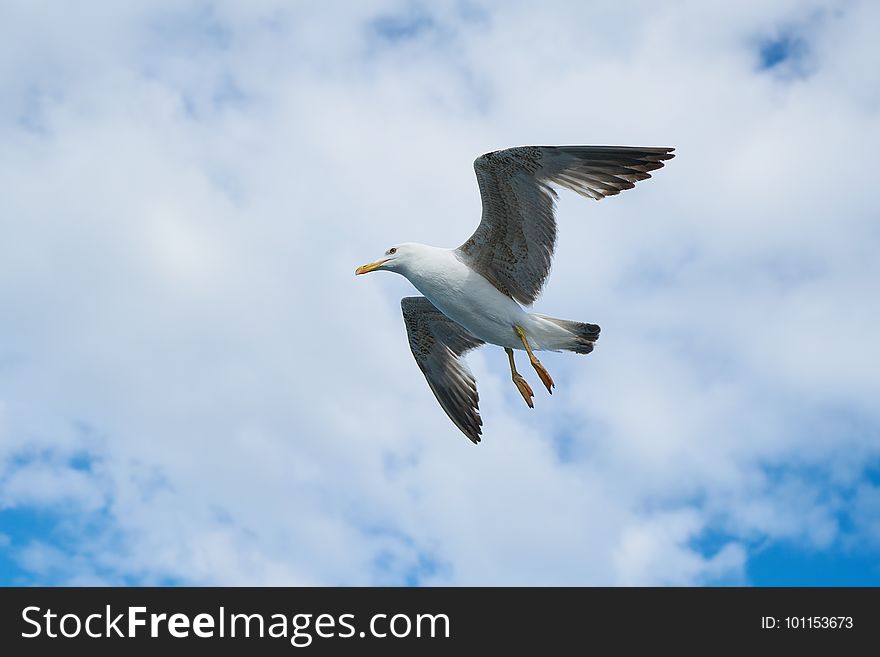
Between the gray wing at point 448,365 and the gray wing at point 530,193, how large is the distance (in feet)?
9.72

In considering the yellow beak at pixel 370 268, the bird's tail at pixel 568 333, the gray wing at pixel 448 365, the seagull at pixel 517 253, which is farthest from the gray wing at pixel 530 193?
the gray wing at pixel 448 365

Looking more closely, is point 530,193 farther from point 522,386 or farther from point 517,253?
point 522,386

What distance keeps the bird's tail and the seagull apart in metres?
0.02

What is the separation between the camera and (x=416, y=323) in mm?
18188

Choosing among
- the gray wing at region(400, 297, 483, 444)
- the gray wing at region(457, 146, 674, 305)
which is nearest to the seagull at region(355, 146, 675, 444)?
the gray wing at region(457, 146, 674, 305)

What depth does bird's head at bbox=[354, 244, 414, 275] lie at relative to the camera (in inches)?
610

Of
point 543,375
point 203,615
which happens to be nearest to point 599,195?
point 543,375

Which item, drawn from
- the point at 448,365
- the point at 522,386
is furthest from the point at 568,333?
the point at 448,365

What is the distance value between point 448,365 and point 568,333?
362 centimetres

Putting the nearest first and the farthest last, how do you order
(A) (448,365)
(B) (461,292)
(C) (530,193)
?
(C) (530,193) → (B) (461,292) → (A) (448,365)

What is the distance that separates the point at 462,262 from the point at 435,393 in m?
3.90

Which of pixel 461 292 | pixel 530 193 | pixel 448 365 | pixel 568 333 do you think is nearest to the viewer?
pixel 530 193

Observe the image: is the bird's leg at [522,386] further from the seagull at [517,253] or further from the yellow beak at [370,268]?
the yellow beak at [370,268]

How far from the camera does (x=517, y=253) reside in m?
15.1
